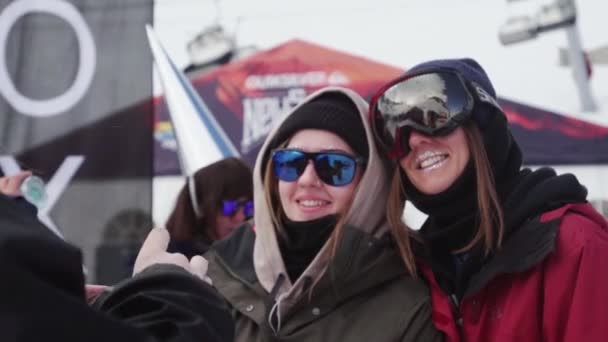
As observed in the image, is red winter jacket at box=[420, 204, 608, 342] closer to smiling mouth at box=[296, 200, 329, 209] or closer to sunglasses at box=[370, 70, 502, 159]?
sunglasses at box=[370, 70, 502, 159]

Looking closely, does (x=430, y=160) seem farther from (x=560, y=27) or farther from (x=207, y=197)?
(x=560, y=27)

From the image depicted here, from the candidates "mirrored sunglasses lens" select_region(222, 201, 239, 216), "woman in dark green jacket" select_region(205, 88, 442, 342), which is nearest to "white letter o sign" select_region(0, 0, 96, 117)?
"woman in dark green jacket" select_region(205, 88, 442, 342)

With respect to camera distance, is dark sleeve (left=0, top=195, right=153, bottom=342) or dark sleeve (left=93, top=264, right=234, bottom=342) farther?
dark sleeve (left=93, top=264, right=234, bottom=342)

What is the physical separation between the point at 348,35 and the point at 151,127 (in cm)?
269

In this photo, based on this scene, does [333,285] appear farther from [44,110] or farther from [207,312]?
[44,110]

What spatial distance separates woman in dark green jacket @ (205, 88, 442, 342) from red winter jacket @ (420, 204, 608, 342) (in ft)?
0.60

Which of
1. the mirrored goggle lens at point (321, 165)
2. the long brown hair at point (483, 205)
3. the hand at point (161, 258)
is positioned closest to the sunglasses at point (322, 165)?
the mirrored goggle lens at point (321, 165)

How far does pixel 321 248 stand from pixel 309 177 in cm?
16

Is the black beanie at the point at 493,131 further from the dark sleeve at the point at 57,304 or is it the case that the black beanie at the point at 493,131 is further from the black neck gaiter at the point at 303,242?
the dark sleeve at the point at 57,304

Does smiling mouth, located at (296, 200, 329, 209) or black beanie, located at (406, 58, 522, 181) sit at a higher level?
black beanie, located at (406, 58, 522, 181)

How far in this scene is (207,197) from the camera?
2.86 meters

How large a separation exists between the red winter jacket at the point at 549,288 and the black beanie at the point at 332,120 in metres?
0.48

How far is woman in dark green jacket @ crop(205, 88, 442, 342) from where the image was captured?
1.63 metres

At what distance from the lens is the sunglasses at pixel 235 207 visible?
2.84 m
